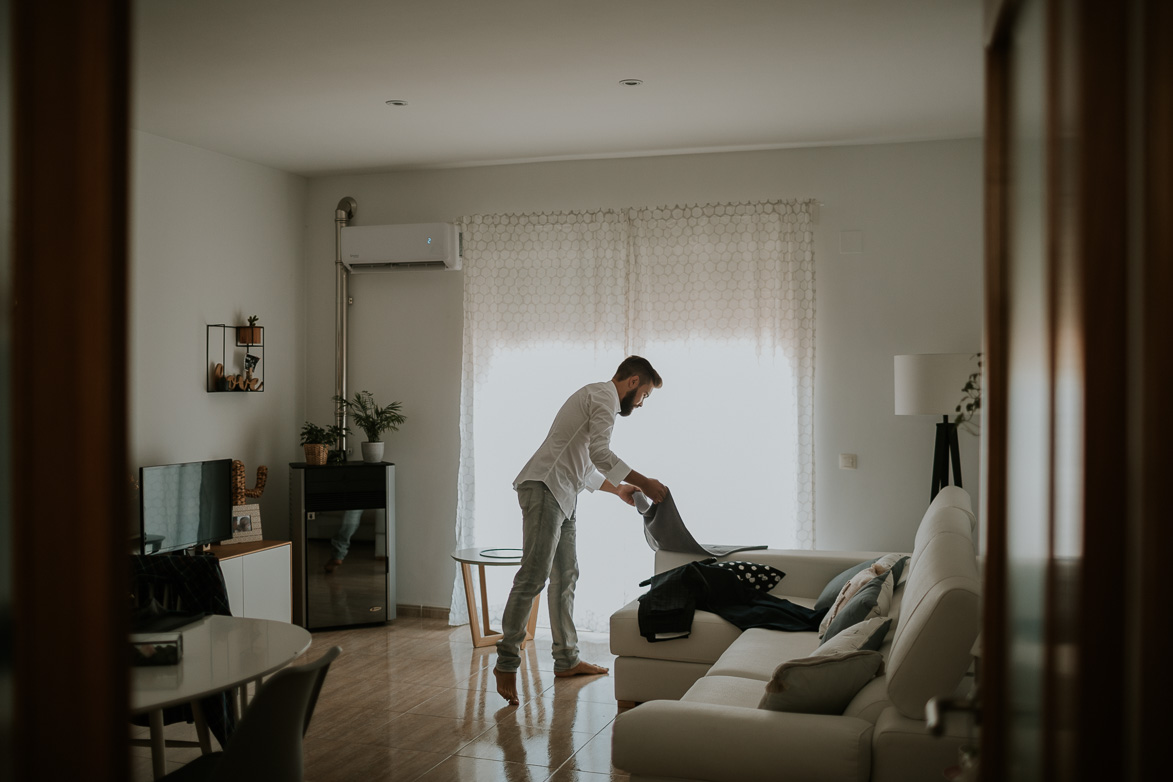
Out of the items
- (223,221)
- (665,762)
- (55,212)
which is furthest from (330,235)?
(55,212)

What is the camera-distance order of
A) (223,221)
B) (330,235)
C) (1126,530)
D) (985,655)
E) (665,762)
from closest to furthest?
1. (1126,530)
2. (985,655)
3. (665,762)
4. (223,221)
5. (330,235)

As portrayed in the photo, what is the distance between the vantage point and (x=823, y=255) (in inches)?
205

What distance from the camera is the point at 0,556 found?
90cm

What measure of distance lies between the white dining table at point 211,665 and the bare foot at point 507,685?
1.44 m

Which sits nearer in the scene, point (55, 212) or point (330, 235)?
point (55, 212)

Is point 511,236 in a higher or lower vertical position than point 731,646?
higher

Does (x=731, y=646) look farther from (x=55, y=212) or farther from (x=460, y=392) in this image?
(x=55, y=212)

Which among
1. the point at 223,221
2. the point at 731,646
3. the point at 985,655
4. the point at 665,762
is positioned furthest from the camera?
the point at 223,221

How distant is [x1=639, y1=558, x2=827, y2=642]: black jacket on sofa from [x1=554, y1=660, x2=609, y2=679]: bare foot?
1.87ft

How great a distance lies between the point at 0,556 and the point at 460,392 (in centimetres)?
493

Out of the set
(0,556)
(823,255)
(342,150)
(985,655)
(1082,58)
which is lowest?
(985,655)

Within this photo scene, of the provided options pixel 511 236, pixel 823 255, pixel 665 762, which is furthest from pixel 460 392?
pixel 665 762

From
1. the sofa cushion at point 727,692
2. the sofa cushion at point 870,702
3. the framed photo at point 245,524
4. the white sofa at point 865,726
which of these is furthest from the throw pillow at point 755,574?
the framed photo at point 245,524

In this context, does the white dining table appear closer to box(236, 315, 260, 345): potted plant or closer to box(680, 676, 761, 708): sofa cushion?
box(680, 676, 761, 708): sofa cushion
